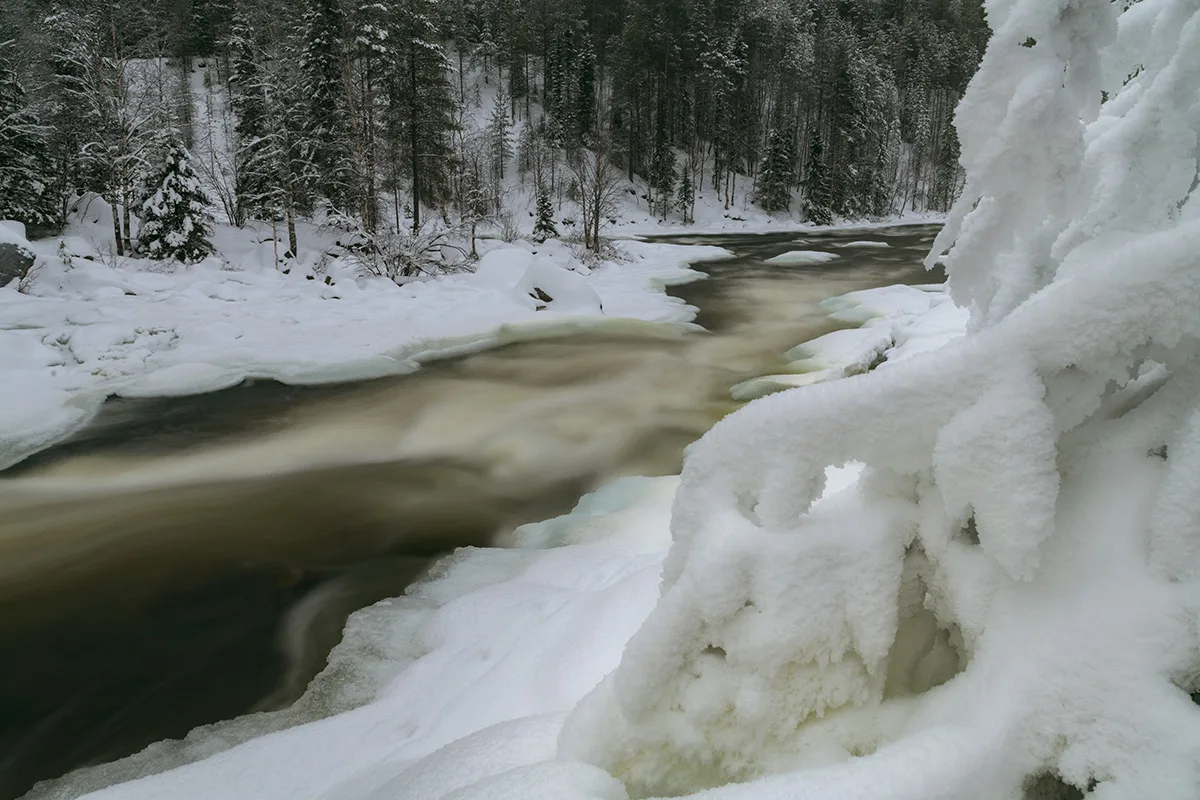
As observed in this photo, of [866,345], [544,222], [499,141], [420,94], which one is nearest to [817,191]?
[499,141]

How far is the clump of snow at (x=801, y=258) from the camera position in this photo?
82.4ft

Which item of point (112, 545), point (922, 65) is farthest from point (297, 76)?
point (922, 65)

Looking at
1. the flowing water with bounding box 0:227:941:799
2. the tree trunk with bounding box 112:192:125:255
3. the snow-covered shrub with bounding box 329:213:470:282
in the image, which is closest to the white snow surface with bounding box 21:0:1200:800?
the flowing water with bounding box 0:227:941:799

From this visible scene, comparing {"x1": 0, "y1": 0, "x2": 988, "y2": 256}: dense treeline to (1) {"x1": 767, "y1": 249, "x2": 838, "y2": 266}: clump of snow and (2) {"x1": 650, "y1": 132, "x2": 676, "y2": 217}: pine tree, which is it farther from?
(1) {"x1": 767, "y1": 249, "x2": 838, "y2": 266}: clump of snow

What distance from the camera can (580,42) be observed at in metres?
51.5

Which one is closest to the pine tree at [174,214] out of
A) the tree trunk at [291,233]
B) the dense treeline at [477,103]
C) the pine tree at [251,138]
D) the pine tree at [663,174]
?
the dense treeline at [477,103]

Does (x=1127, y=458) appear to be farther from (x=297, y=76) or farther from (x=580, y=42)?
(x=580, y=42)

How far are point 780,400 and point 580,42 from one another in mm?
56558

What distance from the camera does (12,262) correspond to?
42.0ft

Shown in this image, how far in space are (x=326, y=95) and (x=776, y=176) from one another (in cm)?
2853

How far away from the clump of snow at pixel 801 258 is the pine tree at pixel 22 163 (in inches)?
903

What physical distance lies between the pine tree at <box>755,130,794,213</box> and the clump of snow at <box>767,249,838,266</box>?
17.6 meters

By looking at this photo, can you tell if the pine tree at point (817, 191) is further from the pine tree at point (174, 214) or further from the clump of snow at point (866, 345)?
the pine tree at point (174, 214)

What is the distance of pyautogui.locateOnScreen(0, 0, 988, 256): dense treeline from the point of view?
19.9 meters
